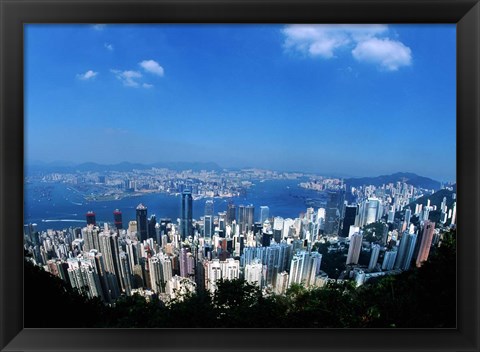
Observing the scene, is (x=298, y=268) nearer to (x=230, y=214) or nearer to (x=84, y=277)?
(x=230, y=214)

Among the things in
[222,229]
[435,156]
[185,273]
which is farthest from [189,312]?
[435,156]

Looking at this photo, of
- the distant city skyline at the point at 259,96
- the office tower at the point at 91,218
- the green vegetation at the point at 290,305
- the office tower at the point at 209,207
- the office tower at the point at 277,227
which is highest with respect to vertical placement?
the distant city skyline at the point at 259,96

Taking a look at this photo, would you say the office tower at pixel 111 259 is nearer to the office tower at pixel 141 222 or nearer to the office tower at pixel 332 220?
the office tower at pixel 141 222

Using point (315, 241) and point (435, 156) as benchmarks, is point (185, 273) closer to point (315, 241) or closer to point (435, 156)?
point (315, 241)

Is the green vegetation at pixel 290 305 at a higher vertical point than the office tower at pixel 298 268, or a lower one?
lower

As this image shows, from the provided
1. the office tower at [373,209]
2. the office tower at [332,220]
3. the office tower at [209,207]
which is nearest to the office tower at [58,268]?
the office tower at [209,207]
